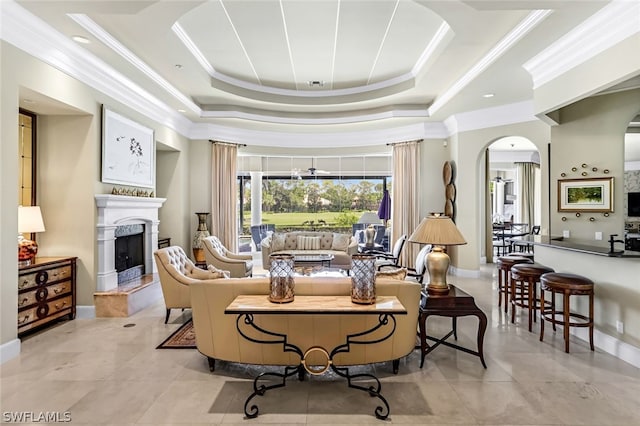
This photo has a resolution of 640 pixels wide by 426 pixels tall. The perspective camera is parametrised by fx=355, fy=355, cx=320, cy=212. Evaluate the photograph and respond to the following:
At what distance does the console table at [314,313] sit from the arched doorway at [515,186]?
28.1ft

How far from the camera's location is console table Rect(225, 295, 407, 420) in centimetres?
237

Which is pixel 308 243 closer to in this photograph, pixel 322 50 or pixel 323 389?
pixel 322 50

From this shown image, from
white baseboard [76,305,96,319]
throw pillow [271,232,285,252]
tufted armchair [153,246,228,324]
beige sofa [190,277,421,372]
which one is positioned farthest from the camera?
throw pillow [271,232,285,252]

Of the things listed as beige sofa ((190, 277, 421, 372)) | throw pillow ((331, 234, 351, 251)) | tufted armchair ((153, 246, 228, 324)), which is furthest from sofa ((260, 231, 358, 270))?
beige sofa ((190, 277, 421, 372))

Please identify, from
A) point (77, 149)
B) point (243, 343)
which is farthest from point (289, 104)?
point (243, 343)

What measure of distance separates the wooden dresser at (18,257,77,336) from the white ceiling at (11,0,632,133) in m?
2.49

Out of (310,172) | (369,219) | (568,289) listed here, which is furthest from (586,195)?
(310,172)

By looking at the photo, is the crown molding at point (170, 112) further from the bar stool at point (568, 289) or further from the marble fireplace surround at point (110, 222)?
the bar stool at point (568, 289)

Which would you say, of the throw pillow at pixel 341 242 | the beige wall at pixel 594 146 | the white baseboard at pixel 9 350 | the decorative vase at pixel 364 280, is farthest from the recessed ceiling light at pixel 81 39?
the beige wall at pixel 594 146

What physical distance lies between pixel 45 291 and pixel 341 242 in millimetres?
5000

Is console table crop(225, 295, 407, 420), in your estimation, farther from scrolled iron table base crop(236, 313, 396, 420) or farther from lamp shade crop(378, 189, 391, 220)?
lamp shade crop(378, 189, 391, 220)

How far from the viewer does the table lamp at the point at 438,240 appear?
3117 millimetres

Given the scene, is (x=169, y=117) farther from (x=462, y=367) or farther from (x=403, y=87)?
(x=462, y=367)

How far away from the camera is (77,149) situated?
4441 mm
